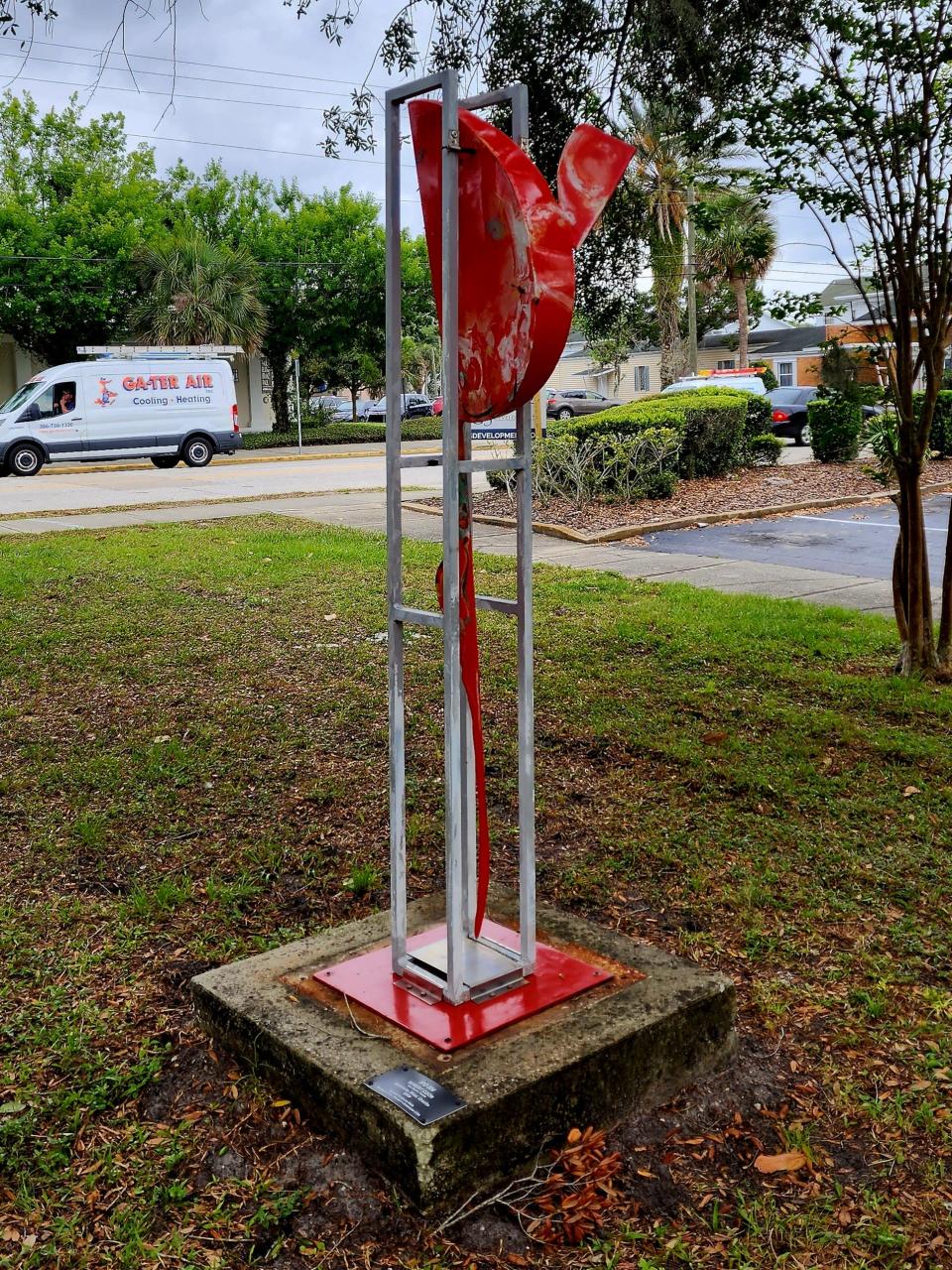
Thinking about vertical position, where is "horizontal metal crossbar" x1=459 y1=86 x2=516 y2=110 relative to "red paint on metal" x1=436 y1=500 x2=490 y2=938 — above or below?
above

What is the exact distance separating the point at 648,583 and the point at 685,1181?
7.00 meters

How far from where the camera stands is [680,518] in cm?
1324

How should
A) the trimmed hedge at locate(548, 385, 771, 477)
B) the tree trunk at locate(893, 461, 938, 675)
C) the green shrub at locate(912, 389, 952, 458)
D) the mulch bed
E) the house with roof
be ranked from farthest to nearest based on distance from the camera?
the house with roof < the green shrub at locate(912, 389, 952, 458) < the trimmed hedge at locate(548, 385, 771, 477) < the mulch bed < the tree trunk at locate(893, 461, 938, 675)

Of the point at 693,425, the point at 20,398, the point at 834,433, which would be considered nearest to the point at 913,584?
the point at 693,425

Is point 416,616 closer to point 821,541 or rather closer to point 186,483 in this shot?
point 821,541

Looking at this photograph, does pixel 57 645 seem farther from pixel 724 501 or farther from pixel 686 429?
pixel 686 429

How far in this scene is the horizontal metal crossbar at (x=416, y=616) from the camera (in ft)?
8.55

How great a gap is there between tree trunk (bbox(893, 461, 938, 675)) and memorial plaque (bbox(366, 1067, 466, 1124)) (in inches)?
163

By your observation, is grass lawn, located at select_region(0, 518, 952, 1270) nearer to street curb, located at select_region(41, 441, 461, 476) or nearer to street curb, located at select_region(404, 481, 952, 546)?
street curb, located at select_region(404, 481, 952, 546)

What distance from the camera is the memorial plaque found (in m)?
2.39

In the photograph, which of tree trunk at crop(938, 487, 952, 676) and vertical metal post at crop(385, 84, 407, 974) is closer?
vertical metal post at crop(385, 84, 407, 974)

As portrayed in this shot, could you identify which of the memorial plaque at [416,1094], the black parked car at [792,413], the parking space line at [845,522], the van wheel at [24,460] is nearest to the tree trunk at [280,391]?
the van wheel at [24,460]

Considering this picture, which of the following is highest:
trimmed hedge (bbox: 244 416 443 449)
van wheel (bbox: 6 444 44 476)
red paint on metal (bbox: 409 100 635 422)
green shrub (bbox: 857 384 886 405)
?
red paint on metal (bbox: 409 100 635 422)

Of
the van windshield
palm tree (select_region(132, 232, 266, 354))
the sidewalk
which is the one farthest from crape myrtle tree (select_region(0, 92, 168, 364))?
A: the sidewalk
